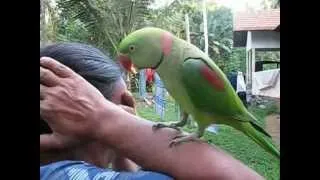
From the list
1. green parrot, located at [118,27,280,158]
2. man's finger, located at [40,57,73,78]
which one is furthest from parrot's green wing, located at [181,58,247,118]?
man's finger, located at [40,57,73,78]

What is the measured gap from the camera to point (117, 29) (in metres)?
1.07

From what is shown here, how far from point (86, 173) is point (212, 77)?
0.35 metres

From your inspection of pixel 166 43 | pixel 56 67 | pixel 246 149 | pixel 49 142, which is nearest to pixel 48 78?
pixel 56 67

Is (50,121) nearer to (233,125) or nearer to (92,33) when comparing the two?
(92,33)

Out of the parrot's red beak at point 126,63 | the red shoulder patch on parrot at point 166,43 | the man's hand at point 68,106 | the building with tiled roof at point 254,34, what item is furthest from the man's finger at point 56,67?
the building with tiled roof at point 254,34

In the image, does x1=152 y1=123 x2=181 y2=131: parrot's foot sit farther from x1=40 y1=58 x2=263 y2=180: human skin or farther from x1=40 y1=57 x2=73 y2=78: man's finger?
x1=40 y1=57 x2=73 y2=78: man's finger

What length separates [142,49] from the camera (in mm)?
1016

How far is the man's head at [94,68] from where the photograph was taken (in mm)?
1047

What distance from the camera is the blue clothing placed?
983 millimetres

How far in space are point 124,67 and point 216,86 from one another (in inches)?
8.5

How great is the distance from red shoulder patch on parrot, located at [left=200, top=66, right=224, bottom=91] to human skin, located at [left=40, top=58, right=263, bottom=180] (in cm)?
14

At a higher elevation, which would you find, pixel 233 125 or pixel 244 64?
pixel 244 64

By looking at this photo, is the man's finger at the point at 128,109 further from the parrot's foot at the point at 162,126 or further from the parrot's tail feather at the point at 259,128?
the parrot's tail feather at the point at 259,128
